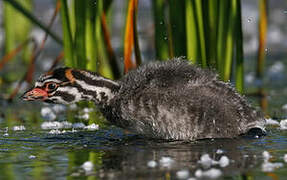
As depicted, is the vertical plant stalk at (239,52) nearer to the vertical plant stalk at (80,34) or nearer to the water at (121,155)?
Result: the water at (121,155)

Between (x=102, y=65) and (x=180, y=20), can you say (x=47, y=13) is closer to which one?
(x=102, y=65)

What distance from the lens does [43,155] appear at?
7.20 metres

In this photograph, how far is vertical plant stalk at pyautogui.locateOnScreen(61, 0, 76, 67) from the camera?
31.7ft

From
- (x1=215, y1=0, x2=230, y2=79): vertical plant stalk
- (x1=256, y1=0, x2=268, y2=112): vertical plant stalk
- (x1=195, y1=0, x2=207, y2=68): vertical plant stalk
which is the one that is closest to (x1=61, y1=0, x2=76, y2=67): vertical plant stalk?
(x1=195, y1=0, x2=207, y2=68): vertical plant stalk

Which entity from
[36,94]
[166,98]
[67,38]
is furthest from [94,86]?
[67,38]

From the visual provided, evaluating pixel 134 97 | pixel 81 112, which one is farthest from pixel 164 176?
pixel 81 112

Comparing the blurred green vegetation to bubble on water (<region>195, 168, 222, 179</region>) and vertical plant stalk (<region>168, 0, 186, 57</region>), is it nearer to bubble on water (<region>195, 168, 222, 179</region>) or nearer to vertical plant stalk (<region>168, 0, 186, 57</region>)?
vertical plant stalk (<region>168, 0, 186, 57</region>)

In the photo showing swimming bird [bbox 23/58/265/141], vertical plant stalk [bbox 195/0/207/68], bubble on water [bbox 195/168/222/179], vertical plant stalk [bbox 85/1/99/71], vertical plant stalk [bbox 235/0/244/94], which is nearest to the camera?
bubble on water [bbox 195/168/222/179]

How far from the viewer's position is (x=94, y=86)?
8.35 m

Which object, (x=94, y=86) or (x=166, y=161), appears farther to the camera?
(x=94, y=86)

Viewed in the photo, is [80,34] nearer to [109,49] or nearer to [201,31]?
[109,49]

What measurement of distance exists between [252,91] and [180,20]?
3.65 metres

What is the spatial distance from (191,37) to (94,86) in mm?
1457

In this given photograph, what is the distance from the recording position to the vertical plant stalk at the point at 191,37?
8836mm
